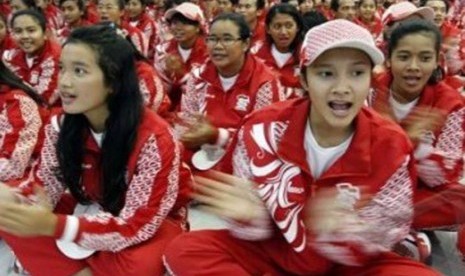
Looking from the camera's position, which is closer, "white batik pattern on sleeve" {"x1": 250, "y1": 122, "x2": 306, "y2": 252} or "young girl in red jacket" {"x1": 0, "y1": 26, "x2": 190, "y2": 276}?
"white batik pattern on sleeve" {"x1": 250, "y1": 122, "x2": 306, "y2": 252}

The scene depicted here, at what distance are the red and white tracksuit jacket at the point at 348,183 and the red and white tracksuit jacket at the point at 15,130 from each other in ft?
2.93

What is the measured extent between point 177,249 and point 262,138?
0.32m

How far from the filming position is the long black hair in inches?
62.4

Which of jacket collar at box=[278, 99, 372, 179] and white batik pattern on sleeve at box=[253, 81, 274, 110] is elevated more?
jacket collar at box=[278, 99, 372, 179]

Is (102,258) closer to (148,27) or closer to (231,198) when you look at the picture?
(231,198)

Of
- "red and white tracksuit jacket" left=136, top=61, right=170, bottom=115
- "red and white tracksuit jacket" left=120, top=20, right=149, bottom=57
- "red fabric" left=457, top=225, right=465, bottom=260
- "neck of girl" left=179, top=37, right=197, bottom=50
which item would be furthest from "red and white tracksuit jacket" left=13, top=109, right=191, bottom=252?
"red and white tracksuit jacket" left=120, top=20, right=149, bottom=57

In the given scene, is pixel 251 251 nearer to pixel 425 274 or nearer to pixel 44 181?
pixel 425 274

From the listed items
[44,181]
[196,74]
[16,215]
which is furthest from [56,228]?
[196,74]

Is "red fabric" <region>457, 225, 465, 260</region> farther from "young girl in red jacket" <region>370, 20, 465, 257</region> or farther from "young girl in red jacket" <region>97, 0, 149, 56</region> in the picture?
"young girl in red jacket" <region>97, 0, 149, 56</region>

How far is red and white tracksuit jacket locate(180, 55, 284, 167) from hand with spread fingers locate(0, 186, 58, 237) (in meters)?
0.99

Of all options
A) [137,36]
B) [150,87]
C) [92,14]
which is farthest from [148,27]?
[150,87]

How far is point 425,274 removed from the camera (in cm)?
140

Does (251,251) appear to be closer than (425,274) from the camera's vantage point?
No

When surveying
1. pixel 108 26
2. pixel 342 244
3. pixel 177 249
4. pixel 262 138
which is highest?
pixel 108 26
